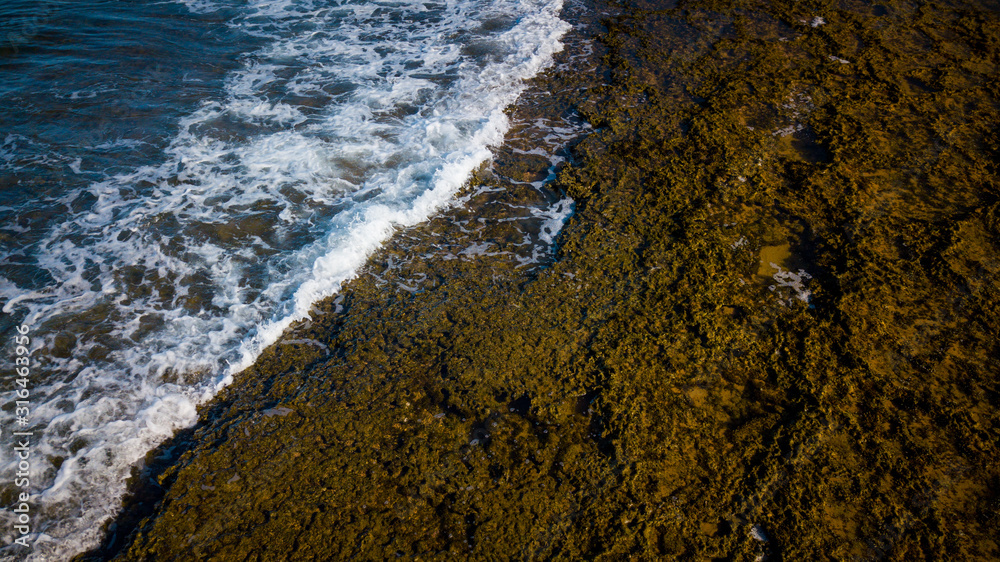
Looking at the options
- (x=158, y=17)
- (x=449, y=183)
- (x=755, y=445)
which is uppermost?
(x=158, y=17)

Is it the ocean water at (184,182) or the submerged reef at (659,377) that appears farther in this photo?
the ocean water at (184,182)

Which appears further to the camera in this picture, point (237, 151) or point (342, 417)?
point (237, 151)

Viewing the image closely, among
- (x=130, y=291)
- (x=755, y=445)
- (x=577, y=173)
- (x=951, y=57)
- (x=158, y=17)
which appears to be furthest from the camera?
(x=158, y=17)

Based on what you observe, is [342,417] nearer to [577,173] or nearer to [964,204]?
[577,173]

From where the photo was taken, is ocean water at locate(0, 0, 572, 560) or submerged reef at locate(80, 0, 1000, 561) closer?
submerged reef at locate(80, 0, 1000, 561)

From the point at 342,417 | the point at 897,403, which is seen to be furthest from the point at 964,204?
the point at 342,417
